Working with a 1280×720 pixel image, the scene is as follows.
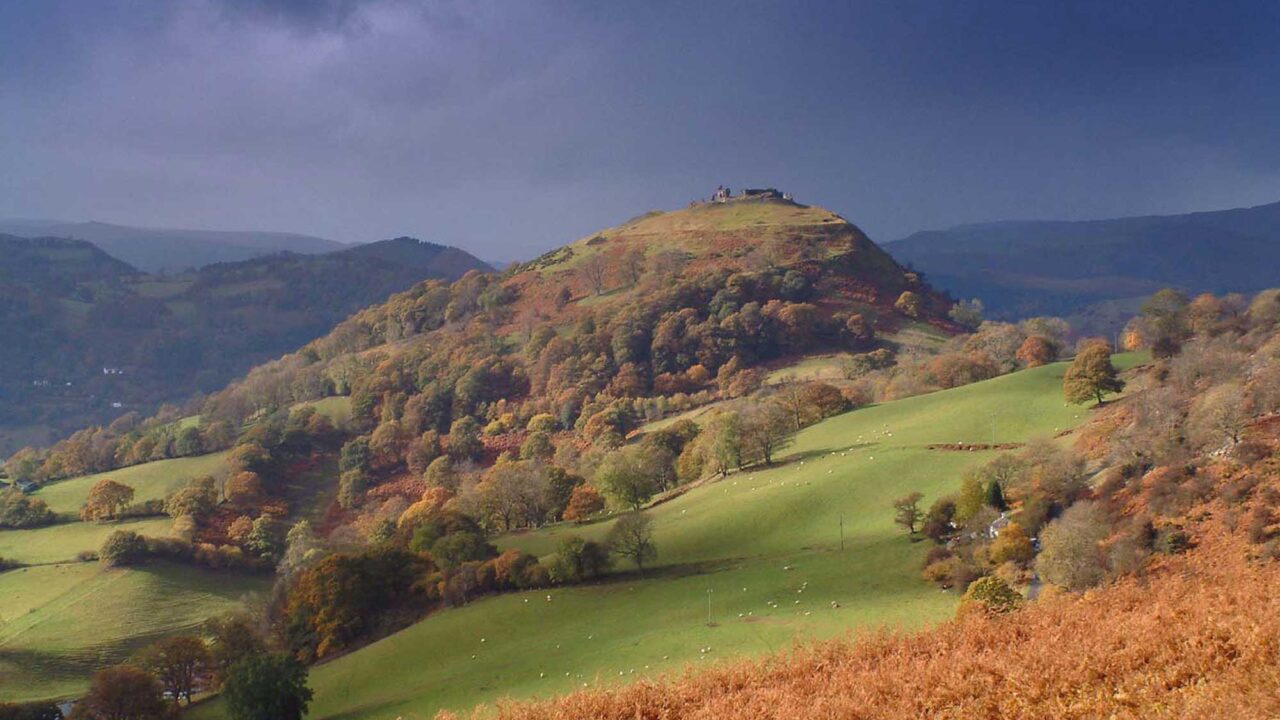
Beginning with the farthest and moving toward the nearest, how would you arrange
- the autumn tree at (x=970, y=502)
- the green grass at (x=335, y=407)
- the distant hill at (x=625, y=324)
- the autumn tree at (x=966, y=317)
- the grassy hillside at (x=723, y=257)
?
1. the grassy hillside at (x=723, y=257)
2. the autumn tree at (x=966, y=317)
3. the green grass at (x=335, y=407)
4. the distant hill at (x=625, y=324)
5. the autumn tree at (x=970, y=502)

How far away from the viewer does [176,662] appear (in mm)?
44938

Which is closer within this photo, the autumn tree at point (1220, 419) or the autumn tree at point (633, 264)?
the autumn tree at point (1220, 419)

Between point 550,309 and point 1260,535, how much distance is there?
14264cm

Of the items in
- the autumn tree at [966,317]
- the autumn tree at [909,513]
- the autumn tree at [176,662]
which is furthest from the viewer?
the autumn tree at [966,317]

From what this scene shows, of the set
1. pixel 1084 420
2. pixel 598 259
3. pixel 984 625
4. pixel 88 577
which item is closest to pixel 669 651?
pixel 984 625

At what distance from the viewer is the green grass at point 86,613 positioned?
54.9m

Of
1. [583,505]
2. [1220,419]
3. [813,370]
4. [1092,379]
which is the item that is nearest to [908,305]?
[813,370]

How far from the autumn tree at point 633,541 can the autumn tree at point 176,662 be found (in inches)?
1014

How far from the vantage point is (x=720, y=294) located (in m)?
140

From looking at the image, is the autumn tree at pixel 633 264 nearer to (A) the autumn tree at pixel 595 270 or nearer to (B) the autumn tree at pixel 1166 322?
(A) the autumn tree at pixel 595 270

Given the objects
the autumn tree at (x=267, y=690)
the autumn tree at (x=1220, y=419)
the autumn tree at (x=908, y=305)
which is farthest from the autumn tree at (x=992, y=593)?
the autumn tree at (x=908, y=305)

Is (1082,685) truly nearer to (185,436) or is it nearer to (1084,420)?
(1084,420)

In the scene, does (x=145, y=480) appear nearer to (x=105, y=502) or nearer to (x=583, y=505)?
(x=105, y=502)

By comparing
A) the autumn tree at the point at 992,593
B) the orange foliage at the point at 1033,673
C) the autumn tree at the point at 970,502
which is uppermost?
the orange foliage at the point at 1033,673
